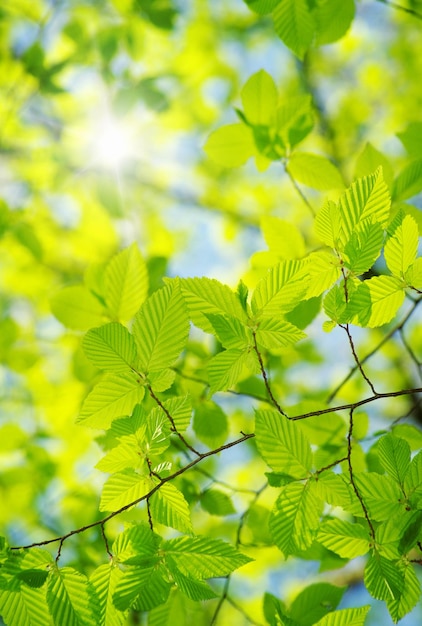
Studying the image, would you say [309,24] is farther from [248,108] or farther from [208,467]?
[208,467]

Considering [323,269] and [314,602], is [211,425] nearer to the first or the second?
[314,602]

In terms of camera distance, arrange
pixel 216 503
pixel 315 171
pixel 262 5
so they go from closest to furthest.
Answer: pixel 262 5 → pixel 315 171 → pixel 216 503

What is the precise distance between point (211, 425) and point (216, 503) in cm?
20

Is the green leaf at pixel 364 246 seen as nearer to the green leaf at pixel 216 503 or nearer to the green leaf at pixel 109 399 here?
the green leaf at pixel 109 399

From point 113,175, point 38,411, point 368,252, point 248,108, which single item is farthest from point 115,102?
point 38,411

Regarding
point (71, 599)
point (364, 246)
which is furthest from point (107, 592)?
point (364, 246)

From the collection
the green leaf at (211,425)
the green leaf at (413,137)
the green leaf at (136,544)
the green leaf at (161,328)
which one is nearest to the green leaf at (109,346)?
the green leaf at (161,328)

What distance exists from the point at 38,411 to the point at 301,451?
7.16 ft

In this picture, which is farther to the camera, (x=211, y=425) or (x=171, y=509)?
(x=211, y=425)

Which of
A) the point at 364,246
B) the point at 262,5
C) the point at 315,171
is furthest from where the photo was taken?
the point at 315,171

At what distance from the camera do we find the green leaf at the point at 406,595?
63 cm

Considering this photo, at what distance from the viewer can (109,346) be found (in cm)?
65

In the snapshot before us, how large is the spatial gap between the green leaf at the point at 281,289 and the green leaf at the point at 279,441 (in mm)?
144

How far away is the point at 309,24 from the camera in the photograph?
838mm
